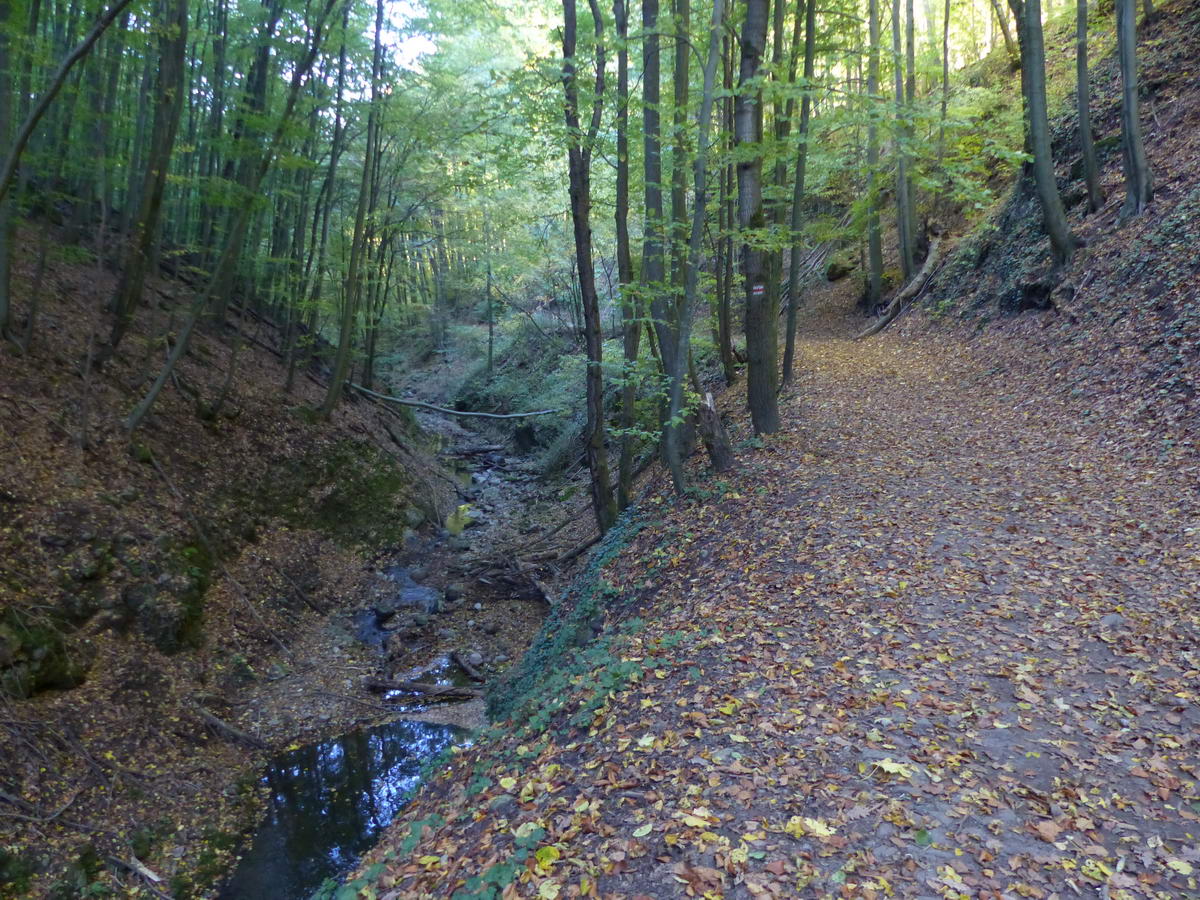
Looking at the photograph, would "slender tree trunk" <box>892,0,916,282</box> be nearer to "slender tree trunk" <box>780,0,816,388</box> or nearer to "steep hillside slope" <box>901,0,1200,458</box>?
"steep hillside slope" <box>901,0,1200,458</box>

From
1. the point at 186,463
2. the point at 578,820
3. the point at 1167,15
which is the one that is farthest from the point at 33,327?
the point at 1167,15

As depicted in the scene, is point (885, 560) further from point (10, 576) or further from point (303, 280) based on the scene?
point (303, 280)

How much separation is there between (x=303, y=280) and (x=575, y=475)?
8.21 m

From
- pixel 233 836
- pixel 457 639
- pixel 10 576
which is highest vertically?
pixel 10 576

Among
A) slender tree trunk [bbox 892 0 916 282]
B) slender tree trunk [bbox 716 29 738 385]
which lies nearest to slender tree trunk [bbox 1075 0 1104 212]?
slender tree trunk [bbox 892 0 916 282]

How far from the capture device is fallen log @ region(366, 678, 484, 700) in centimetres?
979

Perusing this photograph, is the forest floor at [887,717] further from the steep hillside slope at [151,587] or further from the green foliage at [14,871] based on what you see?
the steep hillside slope at [151,587]

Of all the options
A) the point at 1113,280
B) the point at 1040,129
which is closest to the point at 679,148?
the point at 1040,129

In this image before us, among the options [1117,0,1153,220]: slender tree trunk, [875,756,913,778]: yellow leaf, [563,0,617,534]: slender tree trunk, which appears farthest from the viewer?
[1117,0,1153,220]: slender tree trunk

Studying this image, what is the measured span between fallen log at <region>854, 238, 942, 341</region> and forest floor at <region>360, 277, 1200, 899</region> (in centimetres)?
1154

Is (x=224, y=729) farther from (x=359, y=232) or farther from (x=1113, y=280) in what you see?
(x=1113, y=280)

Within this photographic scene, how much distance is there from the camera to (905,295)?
20453mm

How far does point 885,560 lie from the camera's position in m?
7.21

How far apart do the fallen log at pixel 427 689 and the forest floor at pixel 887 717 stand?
2716 millimetres
